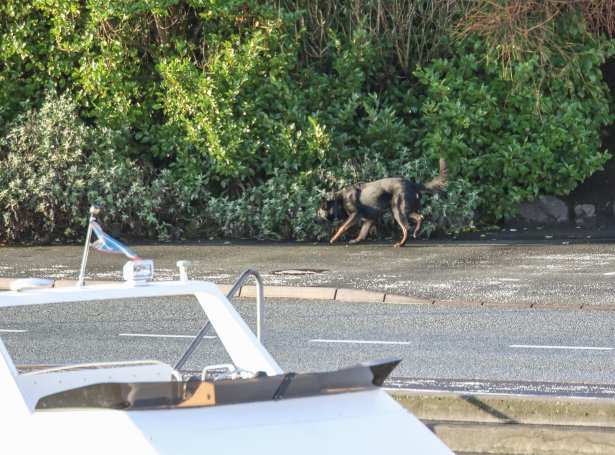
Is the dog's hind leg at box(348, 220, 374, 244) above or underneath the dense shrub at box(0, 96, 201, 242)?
underneath

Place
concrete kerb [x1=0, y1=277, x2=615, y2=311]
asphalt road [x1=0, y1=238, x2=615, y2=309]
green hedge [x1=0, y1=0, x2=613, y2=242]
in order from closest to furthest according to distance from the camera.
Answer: concrete kerb [x1=0, y1=277, x2=615, y2=311] → asphalt road [x1=0, y1=238, x2=615, y2=309] → green hedge [x1=0, y1=0, x2=613, y2=242]

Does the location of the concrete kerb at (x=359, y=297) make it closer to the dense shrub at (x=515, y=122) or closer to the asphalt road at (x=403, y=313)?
the asphalt road at (x=403, y=313)

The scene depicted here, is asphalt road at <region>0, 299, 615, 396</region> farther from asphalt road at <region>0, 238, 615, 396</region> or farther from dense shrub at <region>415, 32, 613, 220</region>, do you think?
dense shrub at <region>415, 32, 613, 220</region>

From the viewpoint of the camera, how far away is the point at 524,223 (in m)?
22.2

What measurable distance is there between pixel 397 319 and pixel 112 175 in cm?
939

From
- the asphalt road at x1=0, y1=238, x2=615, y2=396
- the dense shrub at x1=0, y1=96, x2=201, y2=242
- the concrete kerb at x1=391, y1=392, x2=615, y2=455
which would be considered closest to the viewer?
the concrete kerb at x1=391, y1=392, x2=615, y2=455

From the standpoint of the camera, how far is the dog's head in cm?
1977

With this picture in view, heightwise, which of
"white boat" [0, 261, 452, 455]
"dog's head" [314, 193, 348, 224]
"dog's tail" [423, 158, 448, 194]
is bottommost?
"dog's head" [314, 193, 348, 224]

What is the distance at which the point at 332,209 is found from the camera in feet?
64.8

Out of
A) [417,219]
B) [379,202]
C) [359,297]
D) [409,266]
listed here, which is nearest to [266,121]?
[379,202]

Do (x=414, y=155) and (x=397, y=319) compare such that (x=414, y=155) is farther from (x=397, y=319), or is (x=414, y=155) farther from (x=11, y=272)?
(x=397, y=319)

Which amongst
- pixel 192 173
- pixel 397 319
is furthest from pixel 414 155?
pixel 397 319

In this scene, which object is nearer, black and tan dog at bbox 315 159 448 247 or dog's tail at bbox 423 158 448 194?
black and tan dog at bbox 315 159 448 247

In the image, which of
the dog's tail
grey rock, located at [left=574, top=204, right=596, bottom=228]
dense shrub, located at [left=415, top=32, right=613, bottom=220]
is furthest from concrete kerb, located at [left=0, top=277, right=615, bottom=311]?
grey rock, located at [left=574, top=204, right=596, bottom=228]
